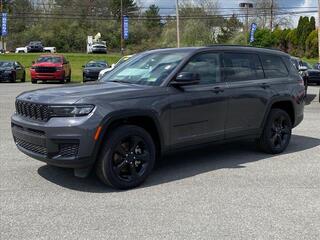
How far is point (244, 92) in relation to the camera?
7527 mm

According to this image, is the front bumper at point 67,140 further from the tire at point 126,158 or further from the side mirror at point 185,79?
the side mirror at point 185,79

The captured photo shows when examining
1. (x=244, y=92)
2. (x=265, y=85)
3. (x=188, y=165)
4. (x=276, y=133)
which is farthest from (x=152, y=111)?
(x=276, y=133)

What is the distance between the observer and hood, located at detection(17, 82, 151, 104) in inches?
229

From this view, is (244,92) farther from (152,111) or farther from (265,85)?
(152,111)

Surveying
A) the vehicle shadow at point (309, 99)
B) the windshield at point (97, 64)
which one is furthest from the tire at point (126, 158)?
the windshield at point (97, 64)

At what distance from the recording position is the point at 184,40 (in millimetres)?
80125

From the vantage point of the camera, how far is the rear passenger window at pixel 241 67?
742cm

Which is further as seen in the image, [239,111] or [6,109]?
[6,109]

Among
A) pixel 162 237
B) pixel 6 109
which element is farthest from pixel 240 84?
pixel 6 109

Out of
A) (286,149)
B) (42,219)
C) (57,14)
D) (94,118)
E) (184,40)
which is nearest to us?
(42,219)

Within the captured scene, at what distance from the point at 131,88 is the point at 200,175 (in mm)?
1560

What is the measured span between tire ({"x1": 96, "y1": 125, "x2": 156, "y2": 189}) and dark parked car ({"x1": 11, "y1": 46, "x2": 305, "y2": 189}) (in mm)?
12

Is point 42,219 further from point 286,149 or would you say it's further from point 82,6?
point 82,6

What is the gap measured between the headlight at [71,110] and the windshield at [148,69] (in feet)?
3.83
